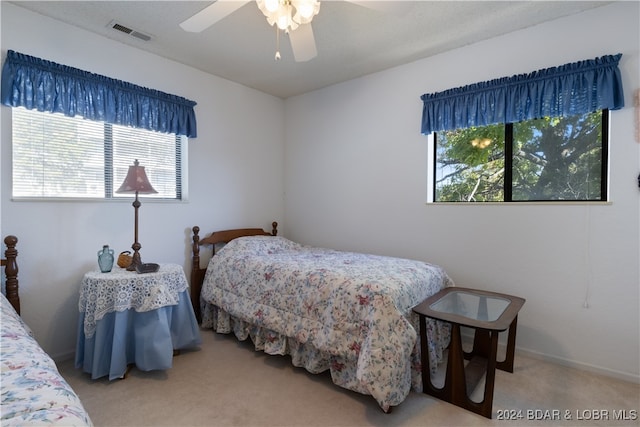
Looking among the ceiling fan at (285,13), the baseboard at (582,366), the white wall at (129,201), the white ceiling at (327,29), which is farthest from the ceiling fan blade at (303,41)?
the baseboard at (582,366)

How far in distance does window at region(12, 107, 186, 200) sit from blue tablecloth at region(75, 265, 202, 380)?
829 mm

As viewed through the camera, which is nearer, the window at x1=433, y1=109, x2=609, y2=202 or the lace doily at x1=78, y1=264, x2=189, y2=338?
the lace doily at x1=78, y1=264, x2=189, y2=338

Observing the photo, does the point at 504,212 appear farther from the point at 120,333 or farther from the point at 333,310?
the point at 120,333

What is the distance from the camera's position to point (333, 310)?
82.2 inches

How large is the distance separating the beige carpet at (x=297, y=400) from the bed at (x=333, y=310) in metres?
0.11

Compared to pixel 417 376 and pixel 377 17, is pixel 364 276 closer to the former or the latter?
pixel 417 376

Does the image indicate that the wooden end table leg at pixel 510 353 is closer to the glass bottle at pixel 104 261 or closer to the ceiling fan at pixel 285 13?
the ceiling fan at pixel 285 13

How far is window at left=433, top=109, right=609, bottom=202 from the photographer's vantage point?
242cm

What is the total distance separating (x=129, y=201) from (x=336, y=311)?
82.7 inches

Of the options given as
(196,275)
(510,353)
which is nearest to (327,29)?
(196,275)

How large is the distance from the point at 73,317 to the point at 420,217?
123 inches

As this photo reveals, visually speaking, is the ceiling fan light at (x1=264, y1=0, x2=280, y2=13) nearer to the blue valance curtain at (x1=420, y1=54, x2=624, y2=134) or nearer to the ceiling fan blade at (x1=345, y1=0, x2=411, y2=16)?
the ceiling fan blade at (x1=345, y1=0, x2=411, y2=16)

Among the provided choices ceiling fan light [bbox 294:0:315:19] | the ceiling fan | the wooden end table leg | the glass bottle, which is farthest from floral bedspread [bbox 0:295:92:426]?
the wooden end table leg

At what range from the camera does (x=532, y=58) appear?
2.53m
